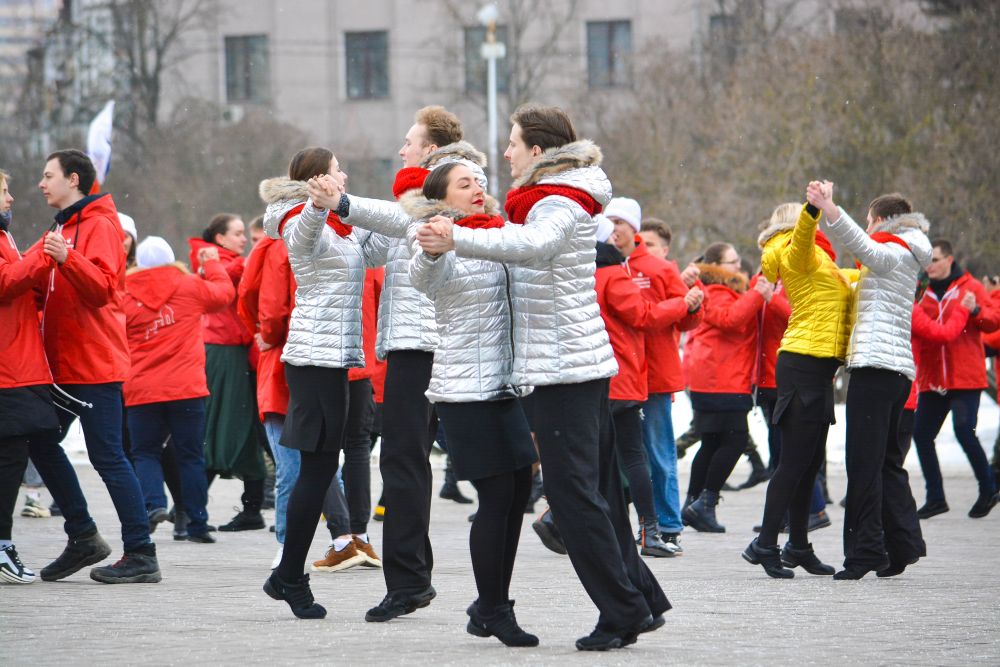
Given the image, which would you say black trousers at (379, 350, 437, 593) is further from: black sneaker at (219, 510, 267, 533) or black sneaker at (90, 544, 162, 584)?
black sneaker at (219, 510, 267, 533)

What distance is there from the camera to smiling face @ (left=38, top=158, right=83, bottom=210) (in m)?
8.37

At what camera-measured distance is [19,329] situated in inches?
323

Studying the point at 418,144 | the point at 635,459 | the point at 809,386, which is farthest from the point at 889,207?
the point at 418,144

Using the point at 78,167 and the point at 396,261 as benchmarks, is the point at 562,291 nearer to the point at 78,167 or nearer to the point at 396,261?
the point at 396,261

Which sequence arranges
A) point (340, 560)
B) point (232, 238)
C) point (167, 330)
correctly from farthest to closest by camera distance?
point (232, 238) < point (167, 330) < point (340, 560)

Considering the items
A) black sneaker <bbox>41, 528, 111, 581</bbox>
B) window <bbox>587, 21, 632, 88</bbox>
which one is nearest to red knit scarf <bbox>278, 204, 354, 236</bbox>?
black sneaker <bbox>41, 528, 111, 581</bbox>

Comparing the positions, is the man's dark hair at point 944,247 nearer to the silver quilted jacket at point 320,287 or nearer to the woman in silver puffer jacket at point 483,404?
the silver quilted jacket at point 320,287

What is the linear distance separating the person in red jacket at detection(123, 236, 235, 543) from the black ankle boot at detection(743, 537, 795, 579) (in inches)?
144

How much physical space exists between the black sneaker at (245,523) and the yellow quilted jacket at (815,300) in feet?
14.0

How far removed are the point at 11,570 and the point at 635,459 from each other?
360 cm

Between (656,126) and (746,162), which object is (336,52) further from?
(746,162)

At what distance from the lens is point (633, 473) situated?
9.73 m

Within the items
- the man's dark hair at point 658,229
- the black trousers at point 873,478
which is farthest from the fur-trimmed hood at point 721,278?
the black trousers at point 873,478

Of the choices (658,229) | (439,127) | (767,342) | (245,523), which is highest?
(439,127)
